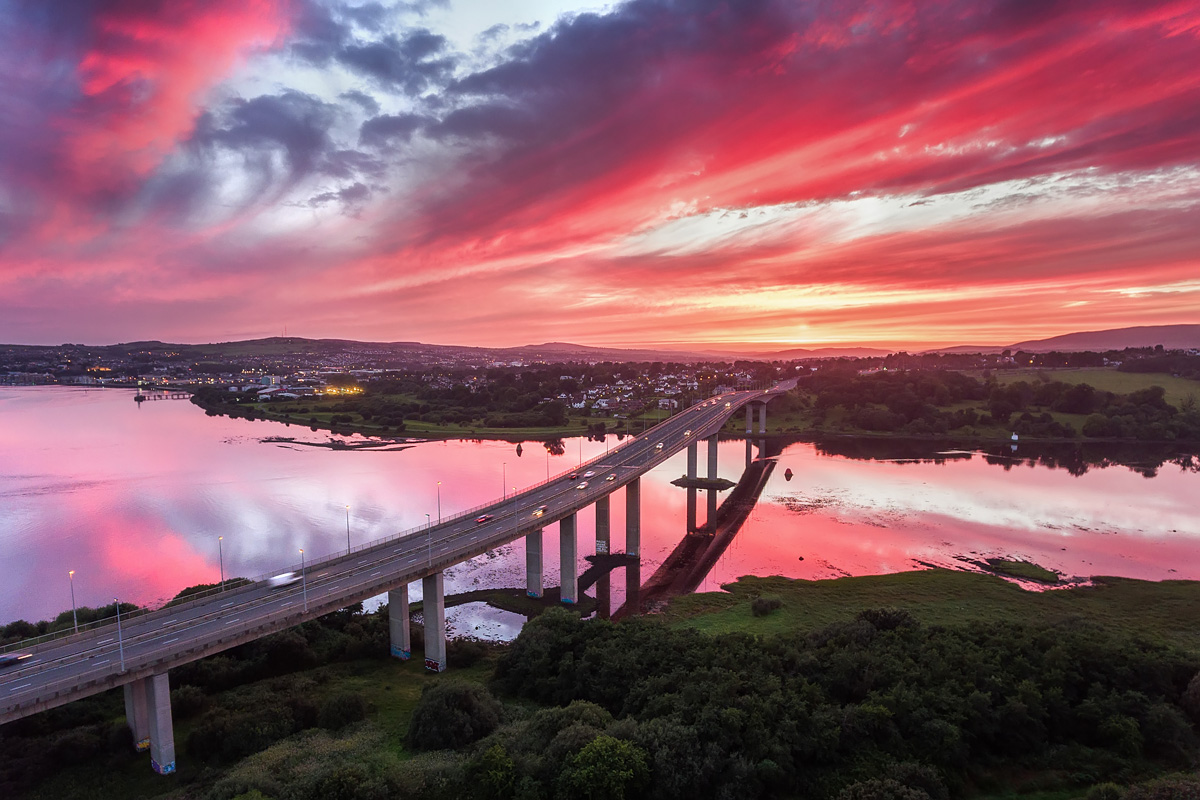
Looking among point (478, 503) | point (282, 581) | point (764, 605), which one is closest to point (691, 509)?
point (478, 503)

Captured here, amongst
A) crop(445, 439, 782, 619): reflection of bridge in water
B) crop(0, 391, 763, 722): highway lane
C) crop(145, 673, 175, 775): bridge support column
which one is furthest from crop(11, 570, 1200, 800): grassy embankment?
crop(0, 391, 763, 722): highway lane

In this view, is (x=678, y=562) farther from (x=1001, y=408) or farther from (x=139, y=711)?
(x=1001, y=408)

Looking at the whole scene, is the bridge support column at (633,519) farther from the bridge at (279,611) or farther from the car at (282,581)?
the car at (282,581)

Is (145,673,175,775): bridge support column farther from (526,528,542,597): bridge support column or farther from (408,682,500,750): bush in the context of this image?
(526,528,542,597): bridge support column

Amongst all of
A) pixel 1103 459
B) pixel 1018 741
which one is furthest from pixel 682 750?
pixel 1103 459

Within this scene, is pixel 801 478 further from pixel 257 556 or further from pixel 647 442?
pixel 257 556
